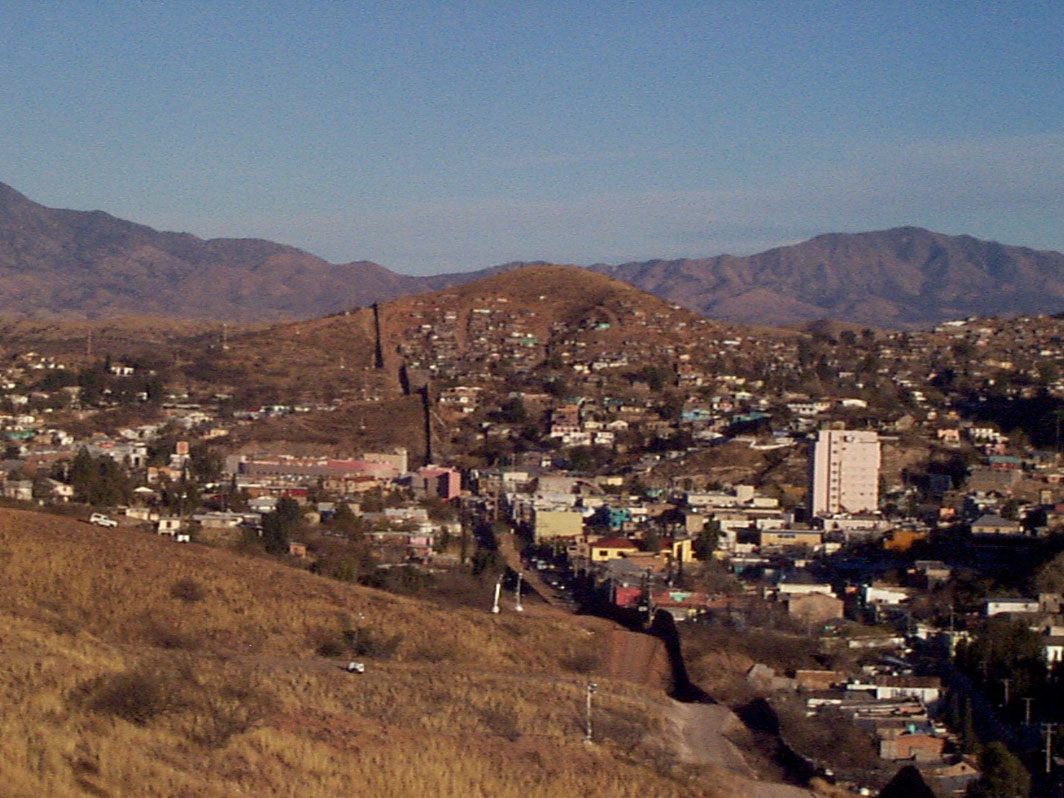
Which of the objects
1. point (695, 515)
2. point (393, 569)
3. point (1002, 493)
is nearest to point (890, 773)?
point (393, 569)

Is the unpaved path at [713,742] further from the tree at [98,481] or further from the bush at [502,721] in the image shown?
the tree at [98,481]

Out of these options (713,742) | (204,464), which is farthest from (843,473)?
(713,742)

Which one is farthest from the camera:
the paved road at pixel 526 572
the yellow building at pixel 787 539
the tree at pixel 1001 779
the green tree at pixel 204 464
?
the green tree at pixel 204 464

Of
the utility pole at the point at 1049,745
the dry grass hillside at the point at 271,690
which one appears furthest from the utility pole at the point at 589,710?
the utility pole at the point at 1049,745

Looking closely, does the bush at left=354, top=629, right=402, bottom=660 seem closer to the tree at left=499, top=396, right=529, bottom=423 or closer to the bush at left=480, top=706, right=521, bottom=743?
the bush at left=480, top=706, right=521, bottom=743

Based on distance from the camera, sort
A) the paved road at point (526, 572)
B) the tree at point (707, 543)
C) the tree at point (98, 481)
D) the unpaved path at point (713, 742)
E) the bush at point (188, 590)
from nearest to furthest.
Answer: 1. the unpaved path at point (713, 742)
2. the bush at point (188, 590)
3. the paved road at point (526, 572)
4. the tree at point (98, 481)
5. the tree at point (707, 543)

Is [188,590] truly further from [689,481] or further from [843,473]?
[689,481]
